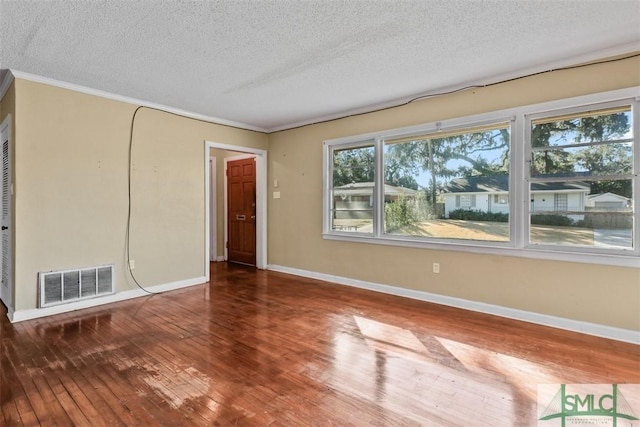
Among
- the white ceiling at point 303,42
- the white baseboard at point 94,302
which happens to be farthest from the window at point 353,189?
the white baseboard at point 94,302

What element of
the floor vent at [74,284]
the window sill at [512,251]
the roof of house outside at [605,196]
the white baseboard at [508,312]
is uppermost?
the roof of house outside at [605,196]

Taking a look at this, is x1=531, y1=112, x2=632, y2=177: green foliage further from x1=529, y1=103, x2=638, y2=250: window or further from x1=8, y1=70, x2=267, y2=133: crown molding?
x1=8, y1=70, x2=267, y2=133: crown molding

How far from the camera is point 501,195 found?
138 inches

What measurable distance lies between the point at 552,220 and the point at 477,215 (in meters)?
0.70

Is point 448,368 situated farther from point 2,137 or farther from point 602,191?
point 2,137

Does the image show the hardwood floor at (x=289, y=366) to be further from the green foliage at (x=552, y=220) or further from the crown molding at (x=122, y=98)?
the crown molding at (x=122, y=98)

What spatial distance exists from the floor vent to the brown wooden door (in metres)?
2.59

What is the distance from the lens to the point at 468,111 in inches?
144

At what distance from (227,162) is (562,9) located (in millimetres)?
5693

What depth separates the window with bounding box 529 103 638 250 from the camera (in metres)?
2.86

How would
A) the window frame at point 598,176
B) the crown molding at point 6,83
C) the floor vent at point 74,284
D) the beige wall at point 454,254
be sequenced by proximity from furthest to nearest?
the floor vent at point 74,284
the crown molding at point 6,83
the beige wall at point 454,254
the window frame at point 598,176

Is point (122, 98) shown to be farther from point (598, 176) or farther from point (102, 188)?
point (598, 176)

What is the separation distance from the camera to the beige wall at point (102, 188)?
3346 mm

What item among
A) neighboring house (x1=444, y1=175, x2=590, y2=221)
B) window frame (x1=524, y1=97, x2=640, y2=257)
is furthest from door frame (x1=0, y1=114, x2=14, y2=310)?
window frame (x1=524, y1=97, x2=640, y2=257)
